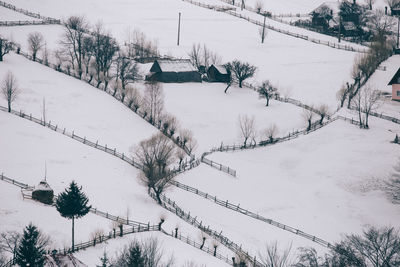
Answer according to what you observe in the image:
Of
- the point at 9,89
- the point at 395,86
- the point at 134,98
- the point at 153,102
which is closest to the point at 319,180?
the point at 395,86

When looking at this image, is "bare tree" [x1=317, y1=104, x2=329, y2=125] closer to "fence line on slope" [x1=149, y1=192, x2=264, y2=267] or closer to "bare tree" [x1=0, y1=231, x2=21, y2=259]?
"fence line on slope" [x1=149, y1=192, x2=264, y2=267]

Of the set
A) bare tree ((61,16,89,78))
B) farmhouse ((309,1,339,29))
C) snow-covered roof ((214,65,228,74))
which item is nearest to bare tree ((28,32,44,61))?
bare tree ((61,16,89,78))

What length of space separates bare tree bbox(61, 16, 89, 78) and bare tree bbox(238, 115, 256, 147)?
21398 mm

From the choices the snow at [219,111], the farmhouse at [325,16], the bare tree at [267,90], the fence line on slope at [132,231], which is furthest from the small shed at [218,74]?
the fence line on slope at [132,231]

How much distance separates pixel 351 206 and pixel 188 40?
49694 mm

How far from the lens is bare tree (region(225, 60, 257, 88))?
8162cm

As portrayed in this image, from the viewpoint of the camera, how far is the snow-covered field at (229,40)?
84562 millimetres

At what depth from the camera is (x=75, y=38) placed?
86.2 m

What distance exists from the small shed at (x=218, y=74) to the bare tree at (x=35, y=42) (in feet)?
72.7

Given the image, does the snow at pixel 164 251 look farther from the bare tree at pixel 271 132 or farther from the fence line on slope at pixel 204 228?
the bare tree at pixel 271 132

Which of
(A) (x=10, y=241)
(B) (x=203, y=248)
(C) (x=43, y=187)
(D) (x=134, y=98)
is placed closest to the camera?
(A) (x=10, y=241)

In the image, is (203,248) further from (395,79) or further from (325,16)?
(325,16)

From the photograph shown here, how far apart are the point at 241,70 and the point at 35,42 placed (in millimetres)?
26792

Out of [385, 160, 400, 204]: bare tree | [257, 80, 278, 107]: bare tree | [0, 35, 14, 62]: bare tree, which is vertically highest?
[0, 35, 14, 62]: bare tree
